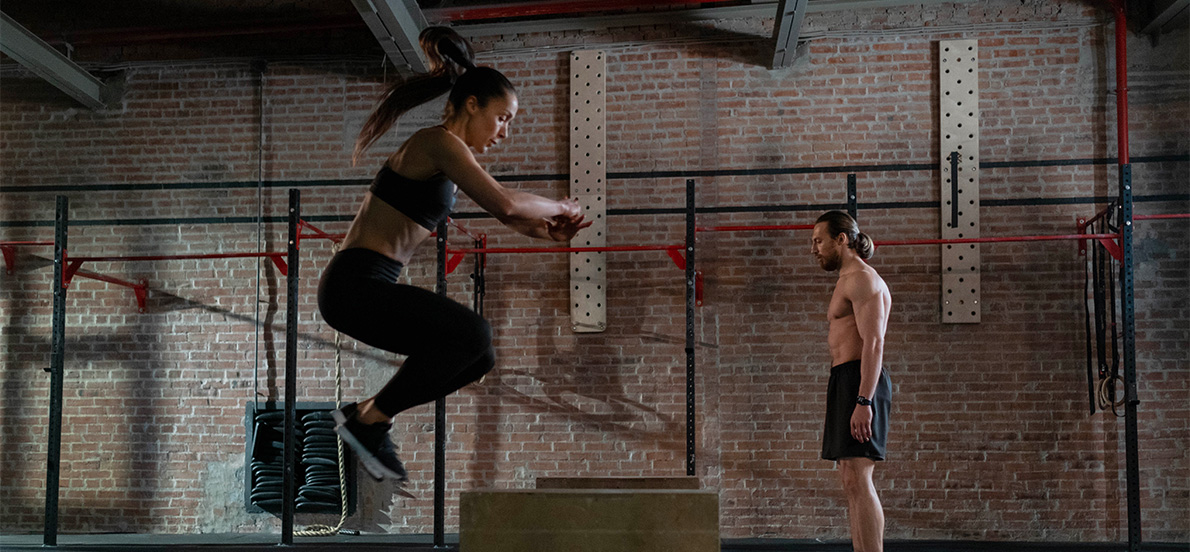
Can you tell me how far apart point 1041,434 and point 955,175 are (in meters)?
1.55

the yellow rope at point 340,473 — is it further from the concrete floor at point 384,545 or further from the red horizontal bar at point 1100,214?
the red horizontal bar at point 1100,214

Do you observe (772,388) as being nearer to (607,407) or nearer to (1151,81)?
(607,407)

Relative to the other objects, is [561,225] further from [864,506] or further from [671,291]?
[671,291]

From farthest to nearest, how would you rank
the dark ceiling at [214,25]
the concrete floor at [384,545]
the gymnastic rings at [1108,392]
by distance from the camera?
the dark ceiling at [214,25] < the gymnastic rings at [1108,392] < the concrete floor at [384,545]

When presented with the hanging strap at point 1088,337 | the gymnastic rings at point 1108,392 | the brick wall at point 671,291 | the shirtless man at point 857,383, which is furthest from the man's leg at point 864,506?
the hanging strap at point 1088,337

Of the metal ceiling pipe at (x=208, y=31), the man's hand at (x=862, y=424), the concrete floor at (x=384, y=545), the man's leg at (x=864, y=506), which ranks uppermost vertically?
the metal ceiling pipe at (x=208, y=31)

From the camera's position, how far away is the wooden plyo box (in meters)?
2.27

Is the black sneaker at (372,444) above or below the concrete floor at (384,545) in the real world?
above

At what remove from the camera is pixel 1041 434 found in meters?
4.93

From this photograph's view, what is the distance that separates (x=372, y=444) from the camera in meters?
2.10

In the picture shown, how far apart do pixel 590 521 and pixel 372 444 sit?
61 cm

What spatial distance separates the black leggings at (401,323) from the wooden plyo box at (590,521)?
1.34ft

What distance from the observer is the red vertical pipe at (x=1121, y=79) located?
16.1 ft

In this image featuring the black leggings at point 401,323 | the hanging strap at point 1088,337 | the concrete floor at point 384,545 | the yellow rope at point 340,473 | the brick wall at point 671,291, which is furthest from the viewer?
the yellow rope at point 340,473
